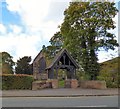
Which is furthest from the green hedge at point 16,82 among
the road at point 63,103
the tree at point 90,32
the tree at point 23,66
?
the tree at point 23,66

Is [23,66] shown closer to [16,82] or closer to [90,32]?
[90,32]

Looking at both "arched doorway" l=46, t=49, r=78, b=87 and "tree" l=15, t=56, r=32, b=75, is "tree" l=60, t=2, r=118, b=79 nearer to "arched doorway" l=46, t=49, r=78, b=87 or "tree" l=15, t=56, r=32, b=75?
"arched doorway" l=46, t=49, r=78, b=87

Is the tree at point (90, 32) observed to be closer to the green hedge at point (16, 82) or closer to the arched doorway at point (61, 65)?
the arched doorway at point (61, 65)

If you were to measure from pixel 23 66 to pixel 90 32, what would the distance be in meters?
27.1

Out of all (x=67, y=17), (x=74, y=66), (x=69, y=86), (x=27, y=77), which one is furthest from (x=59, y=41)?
(x=27, y=77)

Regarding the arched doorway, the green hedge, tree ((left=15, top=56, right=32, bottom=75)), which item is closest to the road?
the green hedge

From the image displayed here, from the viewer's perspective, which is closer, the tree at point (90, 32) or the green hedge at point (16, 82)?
the green hedge at point (16, 82)

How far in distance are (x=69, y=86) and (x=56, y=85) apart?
73.6 inches

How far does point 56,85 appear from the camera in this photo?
1384 inches

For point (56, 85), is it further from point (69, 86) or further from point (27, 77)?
point (27, 77)

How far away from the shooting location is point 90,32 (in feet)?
140

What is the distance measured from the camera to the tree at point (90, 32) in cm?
4244

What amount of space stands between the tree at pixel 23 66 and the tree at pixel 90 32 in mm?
23578

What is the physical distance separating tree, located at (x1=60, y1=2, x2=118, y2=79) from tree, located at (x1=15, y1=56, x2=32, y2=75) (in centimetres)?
2358
